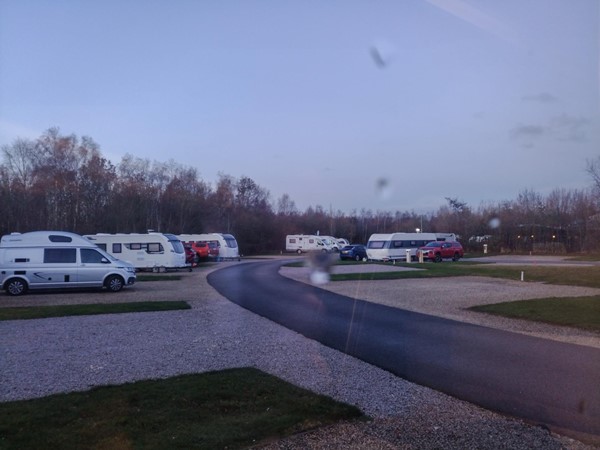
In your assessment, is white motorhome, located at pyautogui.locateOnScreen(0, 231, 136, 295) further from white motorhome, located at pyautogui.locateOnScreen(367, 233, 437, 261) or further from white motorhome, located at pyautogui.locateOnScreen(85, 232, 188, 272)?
white motorhome, located at pyautogui.locateOnScreen(367, 233, 437, 261)

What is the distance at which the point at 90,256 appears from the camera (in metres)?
21.7

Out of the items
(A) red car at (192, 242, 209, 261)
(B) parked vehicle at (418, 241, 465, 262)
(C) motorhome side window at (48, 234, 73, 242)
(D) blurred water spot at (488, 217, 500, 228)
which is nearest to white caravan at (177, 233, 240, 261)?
(A) red car at (192, 242, 209, 261)

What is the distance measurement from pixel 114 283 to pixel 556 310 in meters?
16.1

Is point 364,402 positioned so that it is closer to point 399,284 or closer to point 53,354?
point 53,354

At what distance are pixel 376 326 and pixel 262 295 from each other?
26.3 feet

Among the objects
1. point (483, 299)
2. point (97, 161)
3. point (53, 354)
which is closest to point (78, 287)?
point (53, 354)

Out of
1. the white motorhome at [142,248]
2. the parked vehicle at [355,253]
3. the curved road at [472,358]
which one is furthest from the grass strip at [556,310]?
the parked vehicle at [355,253]

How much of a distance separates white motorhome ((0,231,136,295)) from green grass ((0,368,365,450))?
15111 mm

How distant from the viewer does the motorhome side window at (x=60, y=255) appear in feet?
69.6

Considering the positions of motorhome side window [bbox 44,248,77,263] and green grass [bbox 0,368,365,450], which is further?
motorhome side window [bbox 44,248,77,263]

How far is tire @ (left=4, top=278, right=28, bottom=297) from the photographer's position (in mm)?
20781

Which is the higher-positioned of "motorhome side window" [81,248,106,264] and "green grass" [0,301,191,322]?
"motorhome side window" [81,248,106,264]

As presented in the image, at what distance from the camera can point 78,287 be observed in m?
21.7

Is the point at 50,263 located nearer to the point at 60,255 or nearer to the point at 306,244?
the point at 60,255
